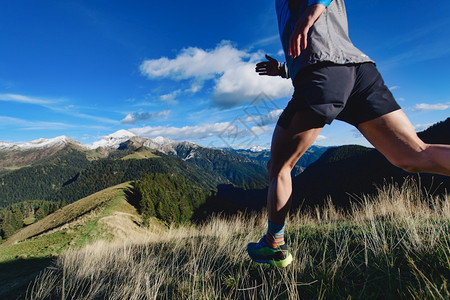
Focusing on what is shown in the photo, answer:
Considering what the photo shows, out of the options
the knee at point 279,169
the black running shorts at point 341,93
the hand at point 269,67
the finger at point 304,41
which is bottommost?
the knee at point 279,169

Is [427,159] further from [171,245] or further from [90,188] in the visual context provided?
[90,188]

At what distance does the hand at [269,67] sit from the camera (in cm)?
213

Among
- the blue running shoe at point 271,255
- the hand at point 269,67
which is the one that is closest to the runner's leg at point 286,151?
the blue running shoe at point 271,255

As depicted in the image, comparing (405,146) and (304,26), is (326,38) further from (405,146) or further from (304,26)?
(405,146)

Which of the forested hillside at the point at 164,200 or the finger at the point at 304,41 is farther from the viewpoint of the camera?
the forested hillside at the point at 164,200

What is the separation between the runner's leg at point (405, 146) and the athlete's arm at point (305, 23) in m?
0.74

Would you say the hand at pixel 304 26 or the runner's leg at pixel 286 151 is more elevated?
the hand at pixel 304 26

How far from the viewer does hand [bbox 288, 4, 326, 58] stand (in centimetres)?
134

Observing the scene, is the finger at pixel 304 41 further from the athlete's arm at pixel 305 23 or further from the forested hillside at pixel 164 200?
the forested hillside at pixel 164 200

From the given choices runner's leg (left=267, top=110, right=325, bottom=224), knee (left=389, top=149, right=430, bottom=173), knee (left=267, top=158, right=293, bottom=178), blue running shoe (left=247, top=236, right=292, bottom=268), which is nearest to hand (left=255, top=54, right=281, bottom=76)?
runner's leg (left=267, top=110, right=325, bottom=224)

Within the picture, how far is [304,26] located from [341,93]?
487 millimetres

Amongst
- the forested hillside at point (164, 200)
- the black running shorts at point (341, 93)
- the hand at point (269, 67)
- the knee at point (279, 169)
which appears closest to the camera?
the black running shorts at point (341, 93)

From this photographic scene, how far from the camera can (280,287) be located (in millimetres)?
1534

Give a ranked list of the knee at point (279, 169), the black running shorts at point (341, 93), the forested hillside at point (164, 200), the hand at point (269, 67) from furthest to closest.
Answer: the forested hillside at point (164, 200), the hand at point (269, 67), the knee at point (279, 169), the black running shorts at point (341, 93)
